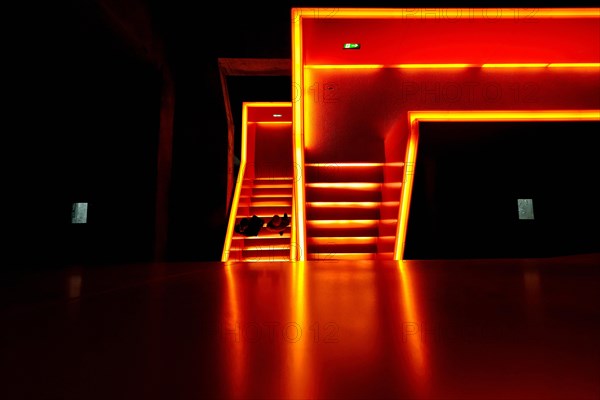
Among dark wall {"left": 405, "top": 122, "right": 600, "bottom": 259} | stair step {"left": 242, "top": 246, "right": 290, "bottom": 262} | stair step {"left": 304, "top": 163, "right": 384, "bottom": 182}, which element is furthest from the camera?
stair step {"left": 242, "top": 246, "right": 290, "bottom": 262}

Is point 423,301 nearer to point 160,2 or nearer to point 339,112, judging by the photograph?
point 339,112

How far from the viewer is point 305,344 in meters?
0.58

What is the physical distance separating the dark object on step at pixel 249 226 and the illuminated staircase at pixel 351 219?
4.40 feet

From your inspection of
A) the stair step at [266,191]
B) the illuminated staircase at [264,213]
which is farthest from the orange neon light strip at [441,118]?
the stair step at [266,191]

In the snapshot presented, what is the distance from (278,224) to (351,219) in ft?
5.50

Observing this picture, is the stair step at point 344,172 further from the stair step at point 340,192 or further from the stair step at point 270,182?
the stair step at point 270,182

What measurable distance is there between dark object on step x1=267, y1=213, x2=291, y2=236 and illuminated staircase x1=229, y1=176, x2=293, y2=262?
0.07 metres

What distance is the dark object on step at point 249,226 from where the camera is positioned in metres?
5.38

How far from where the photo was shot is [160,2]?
4605 mm

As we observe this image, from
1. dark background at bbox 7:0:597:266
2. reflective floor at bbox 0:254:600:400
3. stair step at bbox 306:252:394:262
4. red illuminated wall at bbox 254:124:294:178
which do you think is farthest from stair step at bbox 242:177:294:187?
reflective floor at bbox 0:254:600:400

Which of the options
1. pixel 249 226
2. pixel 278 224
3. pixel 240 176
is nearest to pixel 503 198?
pixel 278 224

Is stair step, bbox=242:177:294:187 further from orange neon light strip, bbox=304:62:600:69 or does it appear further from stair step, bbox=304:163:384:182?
orange neon light strip, bbox=304:62:600:69

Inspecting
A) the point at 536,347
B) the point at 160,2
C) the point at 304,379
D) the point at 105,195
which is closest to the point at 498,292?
the point at 536,347

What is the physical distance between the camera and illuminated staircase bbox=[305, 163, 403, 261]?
4.11m
